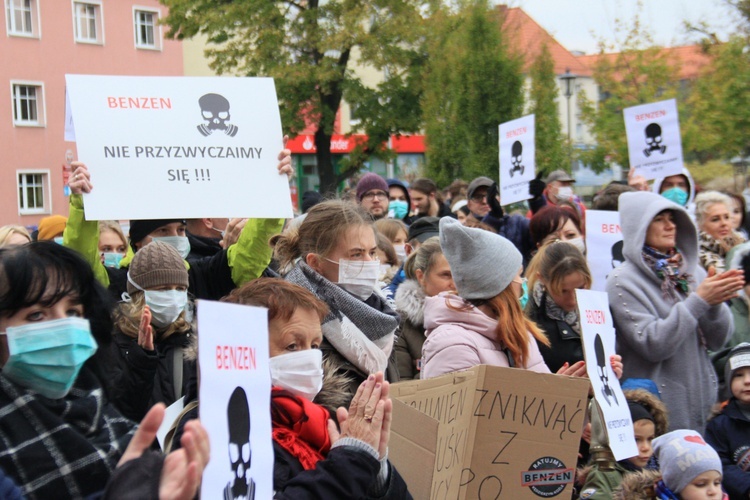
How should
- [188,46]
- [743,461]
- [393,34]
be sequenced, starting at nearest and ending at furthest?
[743,461]
[393,34]
[188,46]

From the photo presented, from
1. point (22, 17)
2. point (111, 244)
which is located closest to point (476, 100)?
point (111, 244)

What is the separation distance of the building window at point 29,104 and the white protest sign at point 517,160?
100 ft

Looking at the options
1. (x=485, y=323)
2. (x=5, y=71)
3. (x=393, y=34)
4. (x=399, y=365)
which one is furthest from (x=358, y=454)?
(x=5, y=71)

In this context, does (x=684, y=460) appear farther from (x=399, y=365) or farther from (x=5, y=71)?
(x=5, y=71)

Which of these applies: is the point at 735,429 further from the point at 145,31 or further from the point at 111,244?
the point at 145,31

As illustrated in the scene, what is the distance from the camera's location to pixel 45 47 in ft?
122

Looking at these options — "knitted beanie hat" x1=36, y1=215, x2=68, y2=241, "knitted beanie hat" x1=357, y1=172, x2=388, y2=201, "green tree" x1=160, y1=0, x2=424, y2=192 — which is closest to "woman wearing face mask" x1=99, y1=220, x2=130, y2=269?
Result: "knitted beanie hat" x1=36, y1=215, x2=68, y2=241

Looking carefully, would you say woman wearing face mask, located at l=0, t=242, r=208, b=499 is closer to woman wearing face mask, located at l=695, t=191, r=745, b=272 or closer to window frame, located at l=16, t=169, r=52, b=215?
woman wearing face mask, located at l=695, t=191, r=745, b=272

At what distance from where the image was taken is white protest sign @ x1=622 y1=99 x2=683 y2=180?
907 cm

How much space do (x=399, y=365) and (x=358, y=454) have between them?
2534 millimetres

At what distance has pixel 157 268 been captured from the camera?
483cm

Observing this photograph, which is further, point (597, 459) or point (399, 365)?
point (399, 365)

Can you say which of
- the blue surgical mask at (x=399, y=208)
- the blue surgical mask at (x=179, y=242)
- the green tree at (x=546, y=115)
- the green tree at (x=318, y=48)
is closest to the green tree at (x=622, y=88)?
the green tree at (x=318, y=48)

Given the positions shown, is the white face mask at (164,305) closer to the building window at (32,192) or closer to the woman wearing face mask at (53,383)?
the woman wearing face mask at (53,383)
